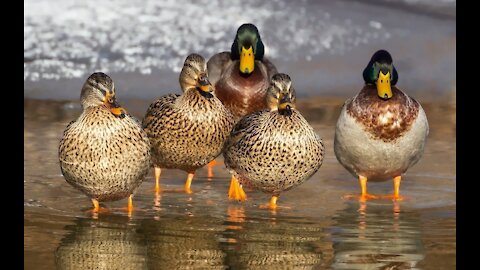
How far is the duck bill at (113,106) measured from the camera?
823 centimetres

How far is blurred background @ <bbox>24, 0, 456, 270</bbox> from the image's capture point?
24.4 feet

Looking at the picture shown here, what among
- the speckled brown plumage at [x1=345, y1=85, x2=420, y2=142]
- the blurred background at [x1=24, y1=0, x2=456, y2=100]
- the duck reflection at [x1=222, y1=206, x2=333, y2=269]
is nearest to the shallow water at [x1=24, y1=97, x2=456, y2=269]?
the duck reflection at [x1=222, y1=206, x2=333, y2=269]

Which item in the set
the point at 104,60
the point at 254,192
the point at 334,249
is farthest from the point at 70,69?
the point at 334,249

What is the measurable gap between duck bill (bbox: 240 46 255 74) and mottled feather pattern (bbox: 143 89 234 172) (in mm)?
847

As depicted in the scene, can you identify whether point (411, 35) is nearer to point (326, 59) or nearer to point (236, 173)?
point (326, 59)

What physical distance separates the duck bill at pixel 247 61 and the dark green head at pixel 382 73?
1.08 metres

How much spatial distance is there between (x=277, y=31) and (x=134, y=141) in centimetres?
595

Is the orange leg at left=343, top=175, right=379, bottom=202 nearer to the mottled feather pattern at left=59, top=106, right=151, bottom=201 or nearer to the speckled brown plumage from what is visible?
the speckled brown plumage

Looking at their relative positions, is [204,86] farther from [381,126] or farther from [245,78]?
[245,78]

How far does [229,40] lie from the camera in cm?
1384

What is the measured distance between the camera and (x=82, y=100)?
27.5ft

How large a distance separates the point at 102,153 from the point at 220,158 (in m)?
2.36

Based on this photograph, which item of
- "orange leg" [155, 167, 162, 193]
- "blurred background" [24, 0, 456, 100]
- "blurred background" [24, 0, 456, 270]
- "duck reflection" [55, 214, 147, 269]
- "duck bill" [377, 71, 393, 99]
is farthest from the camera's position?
"blurred background" [24, 0, 456, 100]

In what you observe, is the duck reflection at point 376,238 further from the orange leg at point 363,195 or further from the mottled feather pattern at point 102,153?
the mottled feather pattern at point 102,153
